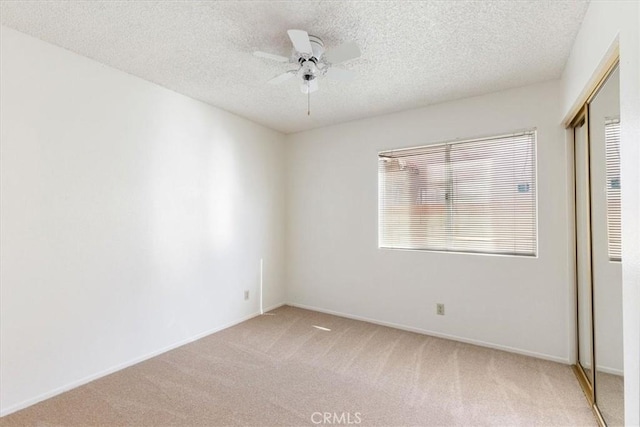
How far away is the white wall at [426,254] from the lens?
2.72m

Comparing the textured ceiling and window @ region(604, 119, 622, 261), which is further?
the textured ceiling

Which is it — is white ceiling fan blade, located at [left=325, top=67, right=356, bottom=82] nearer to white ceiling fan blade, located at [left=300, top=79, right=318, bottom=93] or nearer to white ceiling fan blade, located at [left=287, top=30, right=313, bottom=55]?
white ceiling fan blade, located at [left=300, top=79, right=318, bottom=93]

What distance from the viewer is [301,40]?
184cm

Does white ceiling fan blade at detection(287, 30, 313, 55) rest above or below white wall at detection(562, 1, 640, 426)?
above

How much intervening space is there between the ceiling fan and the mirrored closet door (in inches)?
60.1

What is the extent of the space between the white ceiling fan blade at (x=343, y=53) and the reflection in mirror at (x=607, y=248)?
1457 millimetres

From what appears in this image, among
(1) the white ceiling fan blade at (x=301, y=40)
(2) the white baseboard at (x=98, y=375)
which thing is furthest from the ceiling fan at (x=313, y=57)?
(2) the white baseboard at (x=98, y=375)

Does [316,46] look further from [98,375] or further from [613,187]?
[98,375]

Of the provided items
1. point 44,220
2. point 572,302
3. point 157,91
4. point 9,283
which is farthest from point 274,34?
point 572,302

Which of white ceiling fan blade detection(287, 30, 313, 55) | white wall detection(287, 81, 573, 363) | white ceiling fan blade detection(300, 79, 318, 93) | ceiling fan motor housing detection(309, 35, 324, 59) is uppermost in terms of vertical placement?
ceiling fan motor housing detection(309, 35, 324, 59)

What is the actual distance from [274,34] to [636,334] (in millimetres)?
2552

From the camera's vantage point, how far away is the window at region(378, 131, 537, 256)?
9.52 ft

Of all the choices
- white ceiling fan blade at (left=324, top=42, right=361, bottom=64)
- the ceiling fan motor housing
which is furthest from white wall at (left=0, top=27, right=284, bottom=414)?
white ceiling fan blade at (left=324, top=42, right=361, bottom=64)
